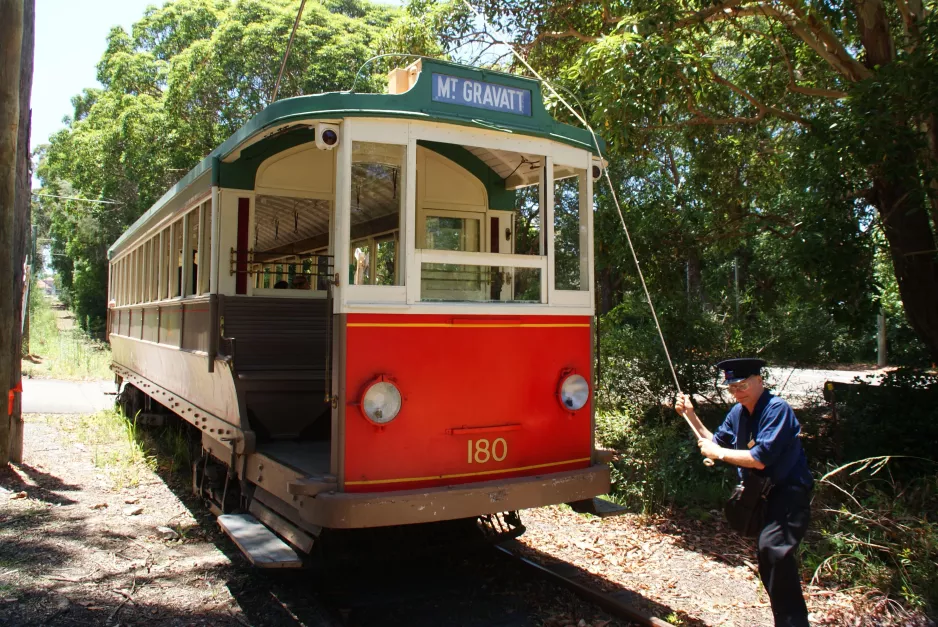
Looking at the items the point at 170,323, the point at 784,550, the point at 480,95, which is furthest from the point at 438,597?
the point at 170,323

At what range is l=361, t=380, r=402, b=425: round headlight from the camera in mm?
4215

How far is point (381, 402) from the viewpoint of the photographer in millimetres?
4262

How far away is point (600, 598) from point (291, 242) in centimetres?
356

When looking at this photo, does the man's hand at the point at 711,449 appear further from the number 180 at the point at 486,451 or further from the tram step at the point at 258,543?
the tram step at the point at 258,543

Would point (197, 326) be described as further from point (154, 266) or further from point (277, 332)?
point (154, 266)

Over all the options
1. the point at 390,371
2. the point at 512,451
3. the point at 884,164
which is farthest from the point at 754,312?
the point at 390,371

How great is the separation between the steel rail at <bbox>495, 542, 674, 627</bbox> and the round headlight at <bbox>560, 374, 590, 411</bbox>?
1.12m

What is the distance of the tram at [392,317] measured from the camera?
168 inches

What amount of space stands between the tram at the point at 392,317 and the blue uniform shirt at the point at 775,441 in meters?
1.12

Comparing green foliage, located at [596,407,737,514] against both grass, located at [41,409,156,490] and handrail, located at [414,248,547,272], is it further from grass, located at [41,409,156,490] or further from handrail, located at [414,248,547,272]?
grass, located at [41,409,156,490]

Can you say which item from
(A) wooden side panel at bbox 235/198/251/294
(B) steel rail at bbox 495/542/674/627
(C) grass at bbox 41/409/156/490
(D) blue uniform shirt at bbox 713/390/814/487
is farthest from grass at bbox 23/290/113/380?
(D) blue uniform shirt at bbox 713/390/814/487

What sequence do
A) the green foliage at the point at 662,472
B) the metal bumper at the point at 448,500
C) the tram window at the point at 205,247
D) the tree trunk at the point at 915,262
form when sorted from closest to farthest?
the metal bumper at the point at 448,500, the tram window at the point at 205,247, the green foliage at the point at 662,472, the tree trunk at the point at 915,262

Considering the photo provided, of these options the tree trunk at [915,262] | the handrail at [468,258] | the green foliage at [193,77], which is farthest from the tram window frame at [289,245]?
the green foliage at [193,77]

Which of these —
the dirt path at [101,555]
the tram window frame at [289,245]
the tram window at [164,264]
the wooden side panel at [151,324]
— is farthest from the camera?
the wooden side panel at [151,324]
